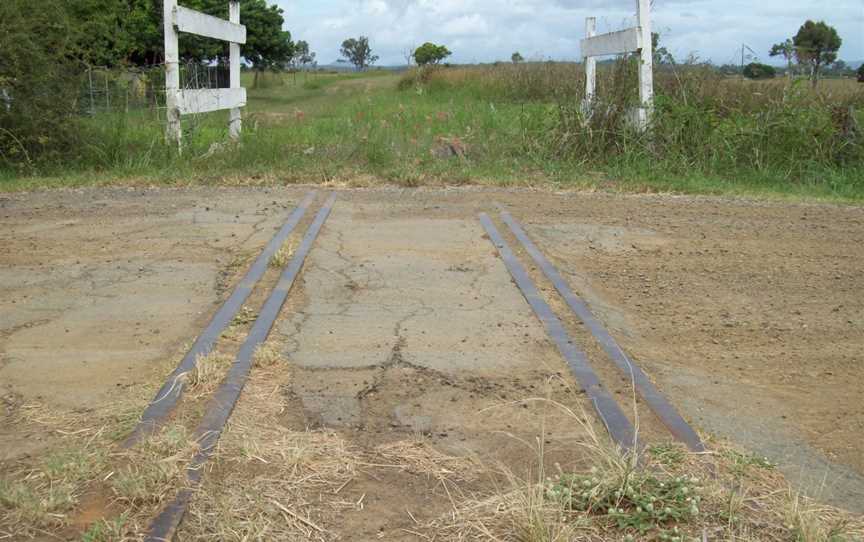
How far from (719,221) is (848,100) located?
4258 mm

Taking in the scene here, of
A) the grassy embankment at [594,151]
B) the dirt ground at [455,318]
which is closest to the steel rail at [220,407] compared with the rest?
the dirt ground at [455,318]

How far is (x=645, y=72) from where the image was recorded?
30.6ft

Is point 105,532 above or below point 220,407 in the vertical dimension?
below

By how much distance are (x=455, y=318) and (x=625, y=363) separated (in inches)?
41.8

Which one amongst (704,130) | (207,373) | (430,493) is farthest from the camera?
(704,130)

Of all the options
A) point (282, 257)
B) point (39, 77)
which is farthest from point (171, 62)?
point (282, 257)

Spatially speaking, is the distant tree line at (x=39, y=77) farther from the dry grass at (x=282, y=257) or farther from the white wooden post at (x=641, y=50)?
the white wooden post at (x=641, y=50)

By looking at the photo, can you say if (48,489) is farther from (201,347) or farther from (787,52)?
(787,52)

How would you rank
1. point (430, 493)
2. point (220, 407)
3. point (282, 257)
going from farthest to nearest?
point (282, 257) → point (220, 407) → point (430, 493)

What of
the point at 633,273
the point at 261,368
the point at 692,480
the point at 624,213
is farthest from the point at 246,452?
the point at 624,213

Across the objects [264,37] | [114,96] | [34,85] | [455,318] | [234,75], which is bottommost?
[455,318]

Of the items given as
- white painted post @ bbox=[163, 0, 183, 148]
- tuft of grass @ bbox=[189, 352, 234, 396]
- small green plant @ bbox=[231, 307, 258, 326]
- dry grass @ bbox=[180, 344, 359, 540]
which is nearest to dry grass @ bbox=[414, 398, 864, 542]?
dry grass @ bbox=[180, 344, 359, 540]

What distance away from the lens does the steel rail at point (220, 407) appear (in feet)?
8.14

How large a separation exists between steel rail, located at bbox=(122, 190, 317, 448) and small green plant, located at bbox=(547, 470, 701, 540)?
58.7 inches
